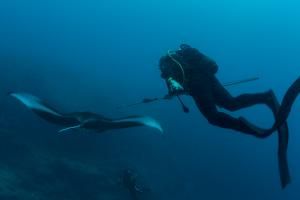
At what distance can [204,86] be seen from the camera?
682cm

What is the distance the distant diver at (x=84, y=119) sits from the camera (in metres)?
6.69

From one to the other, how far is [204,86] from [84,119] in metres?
2.18

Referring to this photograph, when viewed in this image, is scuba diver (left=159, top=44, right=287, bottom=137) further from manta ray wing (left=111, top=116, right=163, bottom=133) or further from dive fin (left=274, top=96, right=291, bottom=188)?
manta ray wing (left=111, top=116, right=163, bottom=133)

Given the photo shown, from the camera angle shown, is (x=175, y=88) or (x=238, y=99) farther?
(x=238, y=99)

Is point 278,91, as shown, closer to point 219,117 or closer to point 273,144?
point 273,144

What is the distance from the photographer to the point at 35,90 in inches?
1416

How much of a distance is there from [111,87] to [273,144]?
23254 mm

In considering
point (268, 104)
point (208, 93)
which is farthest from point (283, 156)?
point (208, 93)

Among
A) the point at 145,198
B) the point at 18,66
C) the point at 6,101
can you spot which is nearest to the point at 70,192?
the point at 145,198

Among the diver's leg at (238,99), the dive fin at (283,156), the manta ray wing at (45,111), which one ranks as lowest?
the dive fin at (283,156)

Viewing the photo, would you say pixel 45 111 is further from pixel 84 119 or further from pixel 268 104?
pixel 268 104

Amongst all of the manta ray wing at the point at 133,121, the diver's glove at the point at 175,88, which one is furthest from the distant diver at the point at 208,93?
the manta ray wing at the point at 133,121

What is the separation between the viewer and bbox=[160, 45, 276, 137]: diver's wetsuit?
661cm

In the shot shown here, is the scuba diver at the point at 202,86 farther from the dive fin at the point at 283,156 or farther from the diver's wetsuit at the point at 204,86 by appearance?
the dive fin at the point at 283,156
